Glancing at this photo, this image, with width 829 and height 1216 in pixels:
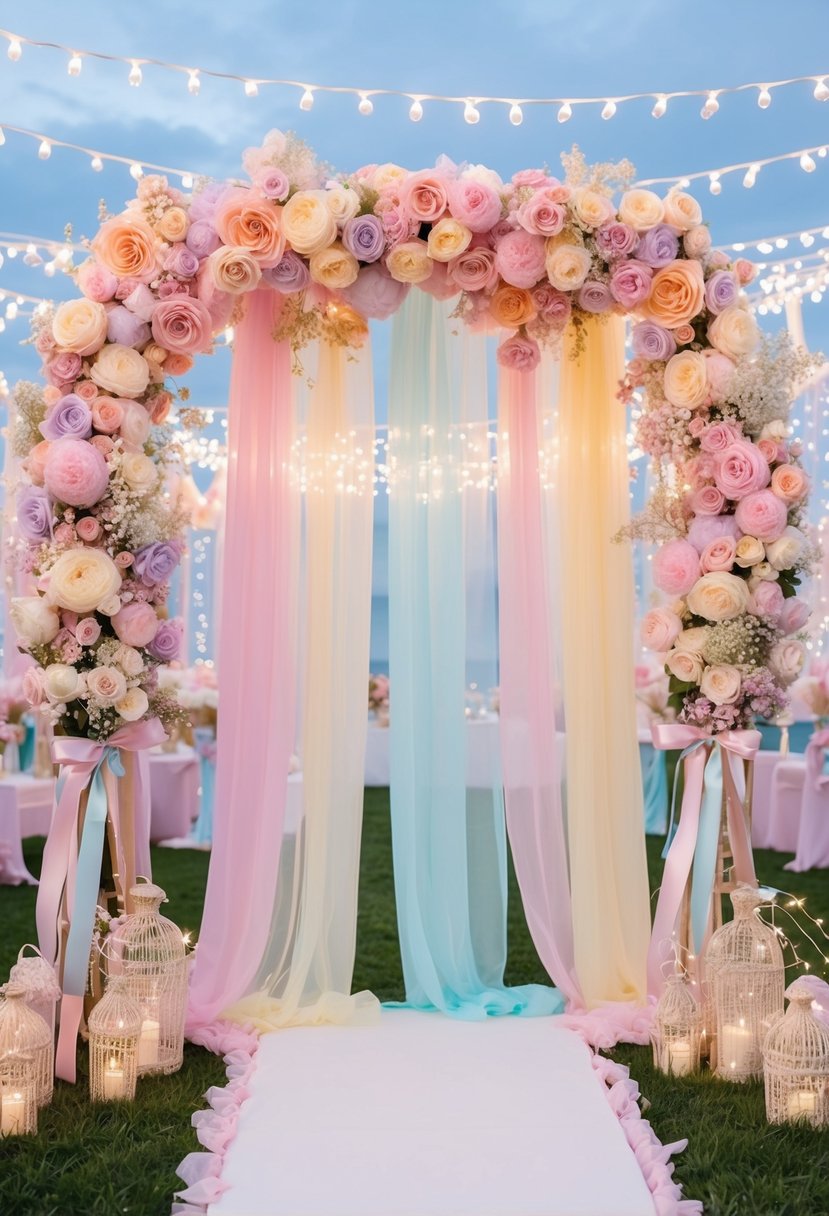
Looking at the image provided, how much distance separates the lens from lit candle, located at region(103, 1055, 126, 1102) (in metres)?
3.30

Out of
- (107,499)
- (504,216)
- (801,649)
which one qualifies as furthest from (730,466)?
(107,499)

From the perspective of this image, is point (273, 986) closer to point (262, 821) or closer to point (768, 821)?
point (262, 821)

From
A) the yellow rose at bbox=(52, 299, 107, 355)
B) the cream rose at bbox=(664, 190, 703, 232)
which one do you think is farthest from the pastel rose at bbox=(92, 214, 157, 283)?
the cream rose at bbox=(664, 190, 703, 232)

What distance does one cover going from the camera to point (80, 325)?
364 centimetres

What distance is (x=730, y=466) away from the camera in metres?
3.76

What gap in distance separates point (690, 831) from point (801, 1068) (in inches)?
35.9

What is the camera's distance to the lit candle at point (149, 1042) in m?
3.54

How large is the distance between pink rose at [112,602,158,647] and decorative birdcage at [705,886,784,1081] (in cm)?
199

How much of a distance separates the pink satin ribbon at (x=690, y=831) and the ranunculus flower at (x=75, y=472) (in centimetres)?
198

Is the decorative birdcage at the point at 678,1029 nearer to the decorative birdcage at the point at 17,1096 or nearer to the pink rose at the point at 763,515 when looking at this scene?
the pink rose at the point at 763,515

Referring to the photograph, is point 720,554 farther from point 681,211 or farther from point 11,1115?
point 11,1115

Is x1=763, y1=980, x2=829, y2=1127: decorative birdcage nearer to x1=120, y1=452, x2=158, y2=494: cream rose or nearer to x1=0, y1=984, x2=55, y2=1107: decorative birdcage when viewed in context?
x1=0, y1=984, x2=55, y2=1107: decorative birdcage

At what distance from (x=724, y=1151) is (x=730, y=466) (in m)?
2.01

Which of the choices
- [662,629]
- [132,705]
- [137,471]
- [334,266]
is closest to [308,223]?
[334,266]
